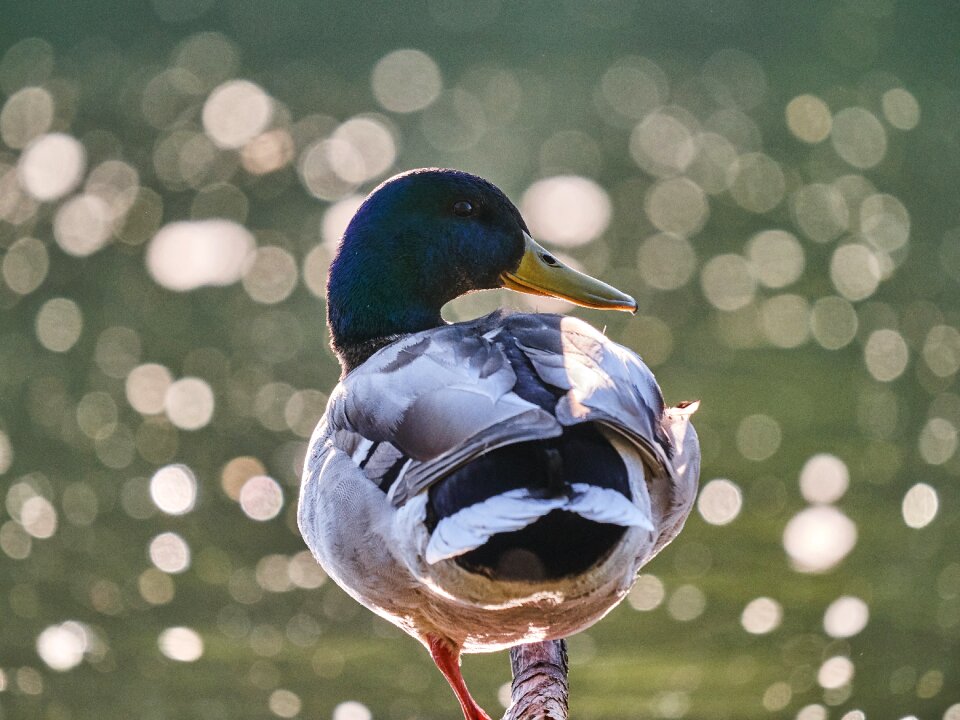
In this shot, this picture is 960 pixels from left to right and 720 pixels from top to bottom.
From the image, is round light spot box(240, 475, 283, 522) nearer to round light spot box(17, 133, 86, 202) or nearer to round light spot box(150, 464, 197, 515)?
round light spot box(150, 464, 197, 515)

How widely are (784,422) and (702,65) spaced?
4.52 meters

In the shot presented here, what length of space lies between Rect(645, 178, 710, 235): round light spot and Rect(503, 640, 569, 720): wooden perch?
7613 millimetres

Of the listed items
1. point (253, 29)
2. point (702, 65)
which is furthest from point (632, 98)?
point (253, 29)

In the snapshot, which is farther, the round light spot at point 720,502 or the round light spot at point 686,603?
the round light spot at point 720,502

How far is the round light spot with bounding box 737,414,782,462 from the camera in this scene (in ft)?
30.5

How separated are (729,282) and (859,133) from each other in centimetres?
252

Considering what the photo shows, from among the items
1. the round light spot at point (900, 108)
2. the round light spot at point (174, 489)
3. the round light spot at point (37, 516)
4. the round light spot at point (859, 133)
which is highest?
the round light spot at point (900, 108)

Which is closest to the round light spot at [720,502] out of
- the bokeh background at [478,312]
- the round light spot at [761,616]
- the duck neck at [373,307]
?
the bokeh background at [478,312]

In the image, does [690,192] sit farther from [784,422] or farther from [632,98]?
[784,422]

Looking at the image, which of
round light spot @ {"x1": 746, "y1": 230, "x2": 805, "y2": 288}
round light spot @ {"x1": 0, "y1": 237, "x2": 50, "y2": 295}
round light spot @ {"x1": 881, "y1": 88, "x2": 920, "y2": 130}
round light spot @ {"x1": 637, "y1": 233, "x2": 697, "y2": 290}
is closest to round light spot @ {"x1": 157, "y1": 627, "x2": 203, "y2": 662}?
round light spot @ {"x1": 0, "y1": 237, "x2": 50, "y2": 295}

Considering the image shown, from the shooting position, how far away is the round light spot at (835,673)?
7.72 m

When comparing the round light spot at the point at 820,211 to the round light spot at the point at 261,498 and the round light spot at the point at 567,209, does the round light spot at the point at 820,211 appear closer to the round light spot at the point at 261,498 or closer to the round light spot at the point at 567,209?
the round light spot at the point at 567,209

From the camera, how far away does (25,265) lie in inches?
408

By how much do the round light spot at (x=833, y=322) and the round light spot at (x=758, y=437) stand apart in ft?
4.04
